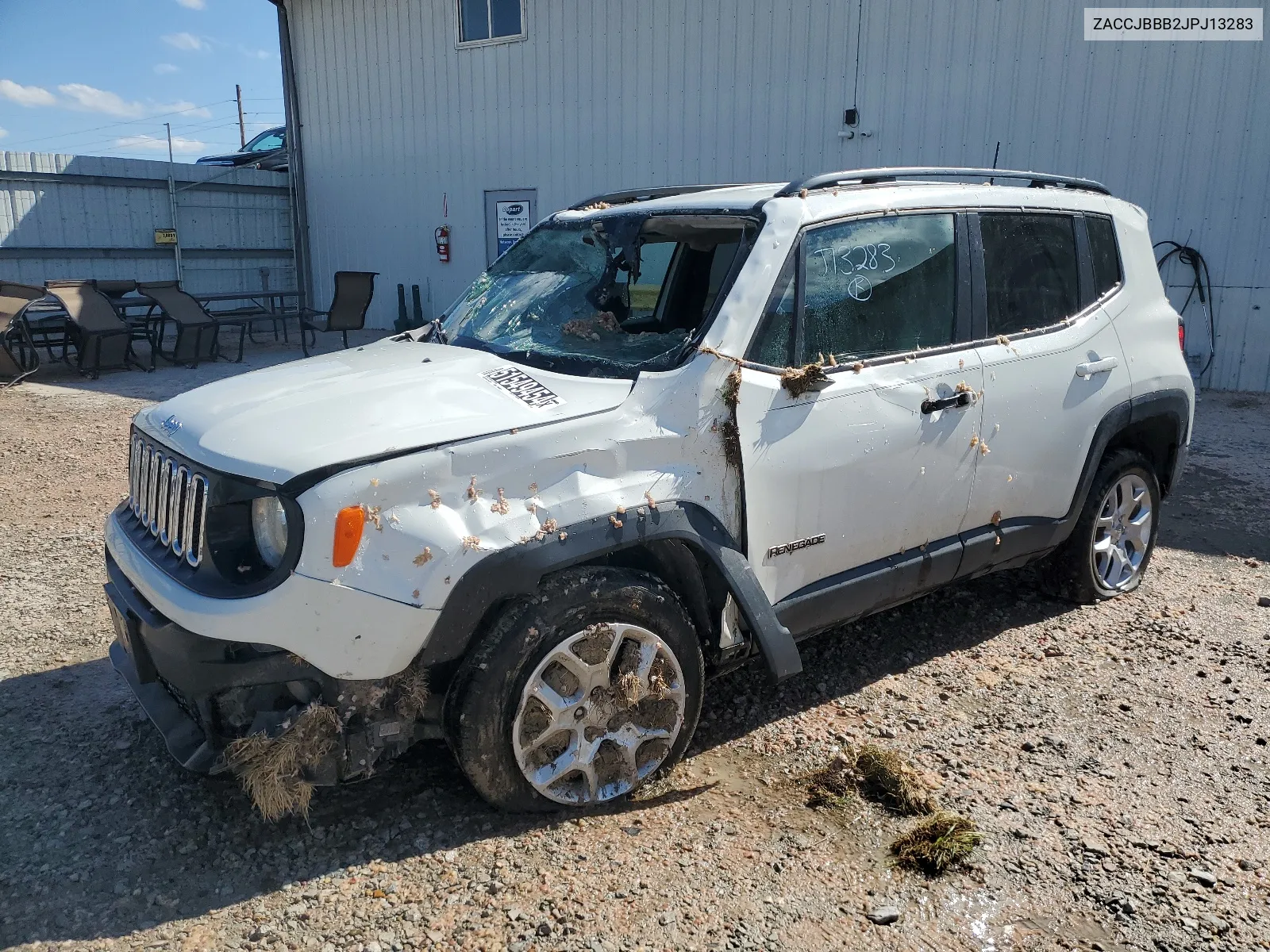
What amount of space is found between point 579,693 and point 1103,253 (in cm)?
312

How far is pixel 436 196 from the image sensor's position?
49.8 feet

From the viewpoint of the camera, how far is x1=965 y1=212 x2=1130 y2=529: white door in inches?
150

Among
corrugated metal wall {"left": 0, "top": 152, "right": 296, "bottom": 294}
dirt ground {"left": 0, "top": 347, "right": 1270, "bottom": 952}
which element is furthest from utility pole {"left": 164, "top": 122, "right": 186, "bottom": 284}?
dirt ground {"left": 0, "top": 347, "right": 1270, "bottom": 952}

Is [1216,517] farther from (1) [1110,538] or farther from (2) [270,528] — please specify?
(2) [270,528]

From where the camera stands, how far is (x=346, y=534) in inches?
98.8

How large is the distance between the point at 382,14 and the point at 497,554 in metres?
14.9

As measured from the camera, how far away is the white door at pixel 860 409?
124 inches

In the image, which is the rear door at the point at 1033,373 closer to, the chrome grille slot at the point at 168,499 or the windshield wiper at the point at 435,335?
the windshield wiper at the point at 435,335

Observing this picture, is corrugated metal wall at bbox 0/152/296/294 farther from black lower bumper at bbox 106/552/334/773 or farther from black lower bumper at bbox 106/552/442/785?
black lower bumper at bbox 106/552/442/785

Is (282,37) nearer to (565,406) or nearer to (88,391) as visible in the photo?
(88,391)

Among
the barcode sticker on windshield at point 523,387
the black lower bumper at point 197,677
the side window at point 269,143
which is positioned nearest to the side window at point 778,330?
the barcode sticker on windshield at point 523,387

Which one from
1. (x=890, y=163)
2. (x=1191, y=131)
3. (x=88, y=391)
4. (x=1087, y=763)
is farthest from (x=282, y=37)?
(x=1087, y=763)

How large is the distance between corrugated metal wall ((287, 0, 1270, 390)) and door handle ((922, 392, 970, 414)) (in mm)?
8059

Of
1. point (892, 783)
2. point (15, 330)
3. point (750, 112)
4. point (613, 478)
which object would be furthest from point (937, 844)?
point (15, 330)
